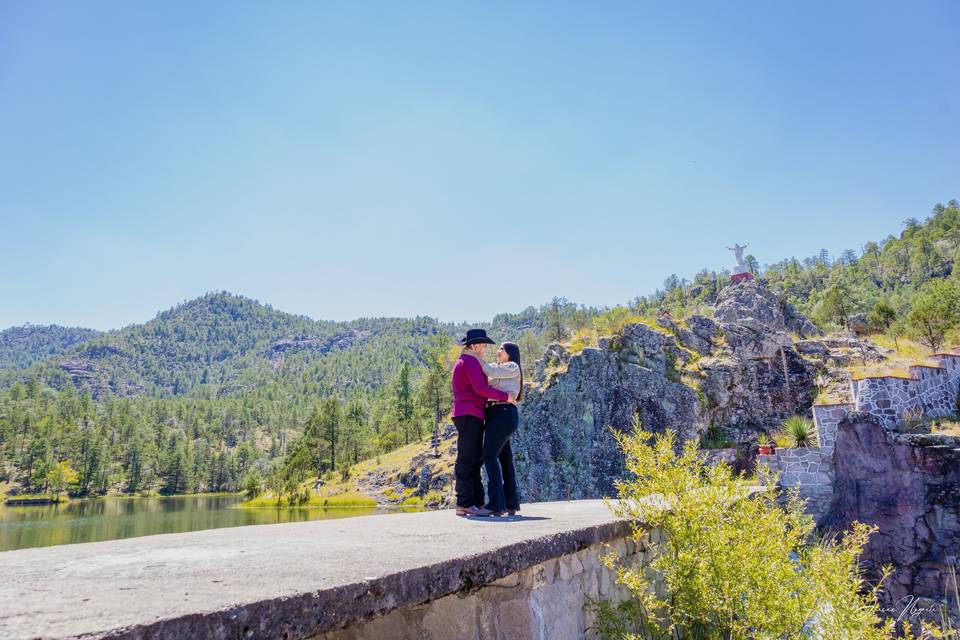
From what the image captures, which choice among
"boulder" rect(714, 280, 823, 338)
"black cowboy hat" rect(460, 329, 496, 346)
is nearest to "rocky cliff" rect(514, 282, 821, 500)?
"boulder" rect(714, 280, 823, 338)

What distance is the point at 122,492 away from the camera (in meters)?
98.9

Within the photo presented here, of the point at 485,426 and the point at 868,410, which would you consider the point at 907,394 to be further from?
the point at 485,426

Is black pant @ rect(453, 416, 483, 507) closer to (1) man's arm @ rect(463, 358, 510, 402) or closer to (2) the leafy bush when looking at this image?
(1) man's arm @ rect(463, 358, 510, 402)

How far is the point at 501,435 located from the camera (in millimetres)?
4711

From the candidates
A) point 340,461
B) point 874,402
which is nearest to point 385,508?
point 340,461

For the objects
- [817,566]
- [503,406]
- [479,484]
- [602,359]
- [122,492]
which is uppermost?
[602,359]

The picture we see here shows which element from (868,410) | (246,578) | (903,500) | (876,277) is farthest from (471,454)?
(876,277)

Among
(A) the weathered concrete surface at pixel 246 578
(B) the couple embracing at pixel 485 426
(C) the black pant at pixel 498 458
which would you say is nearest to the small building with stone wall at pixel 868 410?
(C) the black pant at pixel 498 458

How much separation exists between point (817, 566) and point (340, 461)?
74.8 m

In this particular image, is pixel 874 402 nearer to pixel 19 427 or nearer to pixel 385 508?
pixel 385 508

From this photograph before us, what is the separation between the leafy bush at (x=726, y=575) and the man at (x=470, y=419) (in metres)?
1.60

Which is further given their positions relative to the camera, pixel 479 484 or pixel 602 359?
pixel 602 359

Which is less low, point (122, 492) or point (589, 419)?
point (589, 419)

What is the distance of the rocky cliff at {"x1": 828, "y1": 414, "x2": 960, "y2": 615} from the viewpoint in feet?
49.6
